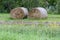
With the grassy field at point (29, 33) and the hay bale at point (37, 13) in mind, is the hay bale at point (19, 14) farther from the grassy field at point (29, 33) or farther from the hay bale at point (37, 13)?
the grassy field at point (29, 33)

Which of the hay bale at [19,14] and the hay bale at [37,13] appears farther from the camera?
the hay bale at [19,14]

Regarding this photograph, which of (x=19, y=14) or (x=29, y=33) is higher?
(x=29, y=33)

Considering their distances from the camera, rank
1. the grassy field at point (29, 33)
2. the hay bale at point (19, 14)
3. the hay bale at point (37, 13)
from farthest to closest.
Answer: the hay bale at point (19, 14)
the hay bale at point (37, 13)
the grassy field at point (29, 33)

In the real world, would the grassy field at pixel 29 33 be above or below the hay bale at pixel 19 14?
above

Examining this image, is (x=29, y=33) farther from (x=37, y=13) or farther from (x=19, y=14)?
(x=19, y=14)

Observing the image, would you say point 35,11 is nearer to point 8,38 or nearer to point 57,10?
point 57,10

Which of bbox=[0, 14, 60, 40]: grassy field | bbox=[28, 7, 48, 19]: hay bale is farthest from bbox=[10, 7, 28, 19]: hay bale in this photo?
bbox=[0, 14, 60, 40]: grassy field

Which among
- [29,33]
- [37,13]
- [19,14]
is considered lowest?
[19,14]

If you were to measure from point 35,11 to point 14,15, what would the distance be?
1.47m

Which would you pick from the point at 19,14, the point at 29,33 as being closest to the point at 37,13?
the point at 19,14

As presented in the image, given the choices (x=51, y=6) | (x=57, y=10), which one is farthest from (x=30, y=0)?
(x=51, y=6)

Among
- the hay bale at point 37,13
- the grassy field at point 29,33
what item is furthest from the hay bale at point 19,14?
the grassy field at point 29,33

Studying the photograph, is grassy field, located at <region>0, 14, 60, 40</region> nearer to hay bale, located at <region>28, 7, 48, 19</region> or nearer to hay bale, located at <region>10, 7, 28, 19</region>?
hay bale, located at <region>28, 7, 48, 19</region>

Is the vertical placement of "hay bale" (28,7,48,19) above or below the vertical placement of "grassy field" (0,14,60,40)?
below
